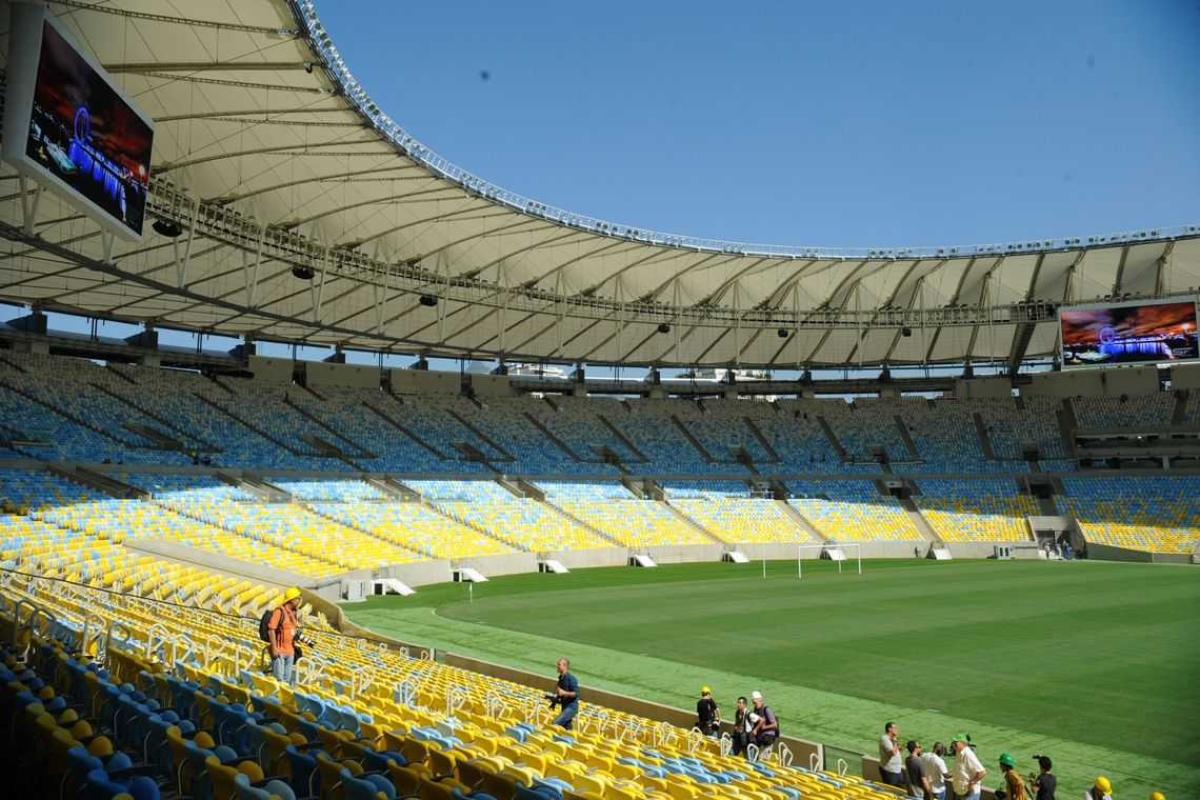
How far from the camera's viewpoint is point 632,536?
4759 centimetres

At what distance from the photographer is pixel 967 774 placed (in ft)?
34.0

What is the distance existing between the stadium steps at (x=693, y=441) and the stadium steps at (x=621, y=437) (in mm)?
4223

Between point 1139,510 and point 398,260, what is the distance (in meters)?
43.2

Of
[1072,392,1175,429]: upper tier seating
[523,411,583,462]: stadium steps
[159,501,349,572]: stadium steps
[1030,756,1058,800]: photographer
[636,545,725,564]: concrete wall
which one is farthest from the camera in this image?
[523,411,583,462]: stadium steps

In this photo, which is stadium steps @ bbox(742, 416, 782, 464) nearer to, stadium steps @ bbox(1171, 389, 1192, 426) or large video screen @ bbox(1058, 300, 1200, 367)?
large video screen @ bbox(1058, 300, 1200, 367)

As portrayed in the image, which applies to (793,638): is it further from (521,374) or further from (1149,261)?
(521,374)

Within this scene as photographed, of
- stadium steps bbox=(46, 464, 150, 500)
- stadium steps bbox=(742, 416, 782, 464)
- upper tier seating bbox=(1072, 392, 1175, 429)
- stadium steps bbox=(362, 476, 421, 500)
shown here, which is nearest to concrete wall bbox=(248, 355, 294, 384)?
stadium steps bbox=(362, 476, 421, 500)

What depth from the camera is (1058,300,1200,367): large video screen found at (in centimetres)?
4531

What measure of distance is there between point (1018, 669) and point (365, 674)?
1416 cm

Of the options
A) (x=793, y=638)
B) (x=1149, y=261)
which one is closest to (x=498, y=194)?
(x=793, y=638)

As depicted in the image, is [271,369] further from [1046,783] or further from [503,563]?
[1046,783]

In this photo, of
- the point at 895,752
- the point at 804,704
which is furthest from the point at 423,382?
the point at 895,752

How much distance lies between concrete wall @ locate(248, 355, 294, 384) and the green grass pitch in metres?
24.3

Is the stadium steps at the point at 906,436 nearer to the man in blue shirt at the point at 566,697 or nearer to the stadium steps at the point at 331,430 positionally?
the stadium steps at the point at 331,430
